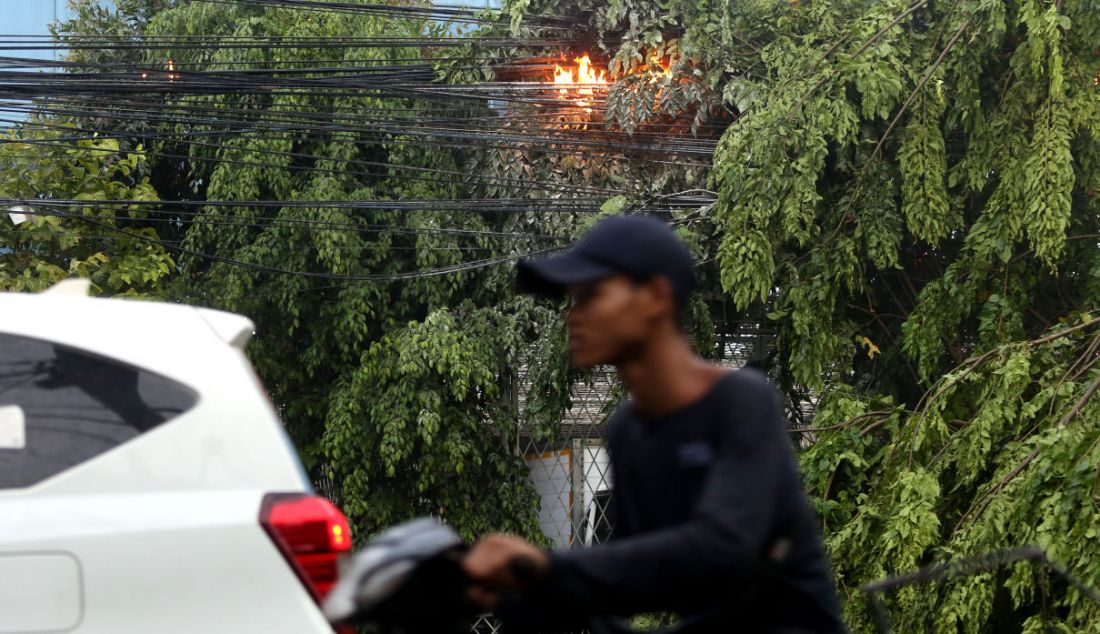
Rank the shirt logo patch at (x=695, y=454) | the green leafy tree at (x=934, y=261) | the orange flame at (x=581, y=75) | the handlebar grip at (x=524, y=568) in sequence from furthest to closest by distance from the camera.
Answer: the orange flame at (x=581, y=75)
the green leafy tree at (x=934, y=261)
the shirt logo patch at (x=695, y=454)
the handlebar grip at (x=524, y=568)

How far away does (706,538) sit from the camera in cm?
165

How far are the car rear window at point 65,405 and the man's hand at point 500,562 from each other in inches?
56.2

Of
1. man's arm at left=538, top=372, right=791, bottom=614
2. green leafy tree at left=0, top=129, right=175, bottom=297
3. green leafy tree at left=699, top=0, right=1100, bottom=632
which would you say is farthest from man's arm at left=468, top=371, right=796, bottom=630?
green leafy tree at left=0, top=129, right=175, bottom=297

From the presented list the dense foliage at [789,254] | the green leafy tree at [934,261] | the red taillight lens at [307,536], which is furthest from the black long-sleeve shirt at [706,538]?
the green leafy tree at [934,261]

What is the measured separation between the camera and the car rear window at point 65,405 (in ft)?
9.27

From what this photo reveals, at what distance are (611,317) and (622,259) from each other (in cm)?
8

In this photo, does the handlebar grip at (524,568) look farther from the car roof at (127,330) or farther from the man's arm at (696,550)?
the car roof at (127,330)

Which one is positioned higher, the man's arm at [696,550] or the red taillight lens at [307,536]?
the man's arm at [696,550]

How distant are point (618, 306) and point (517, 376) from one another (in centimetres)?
1045

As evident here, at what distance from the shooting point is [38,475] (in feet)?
9.23

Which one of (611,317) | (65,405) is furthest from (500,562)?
(65,405)

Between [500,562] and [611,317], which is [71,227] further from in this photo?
[500,562]

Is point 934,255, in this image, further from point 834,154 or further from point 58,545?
point 58,545

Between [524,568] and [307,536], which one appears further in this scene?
[307,536]
